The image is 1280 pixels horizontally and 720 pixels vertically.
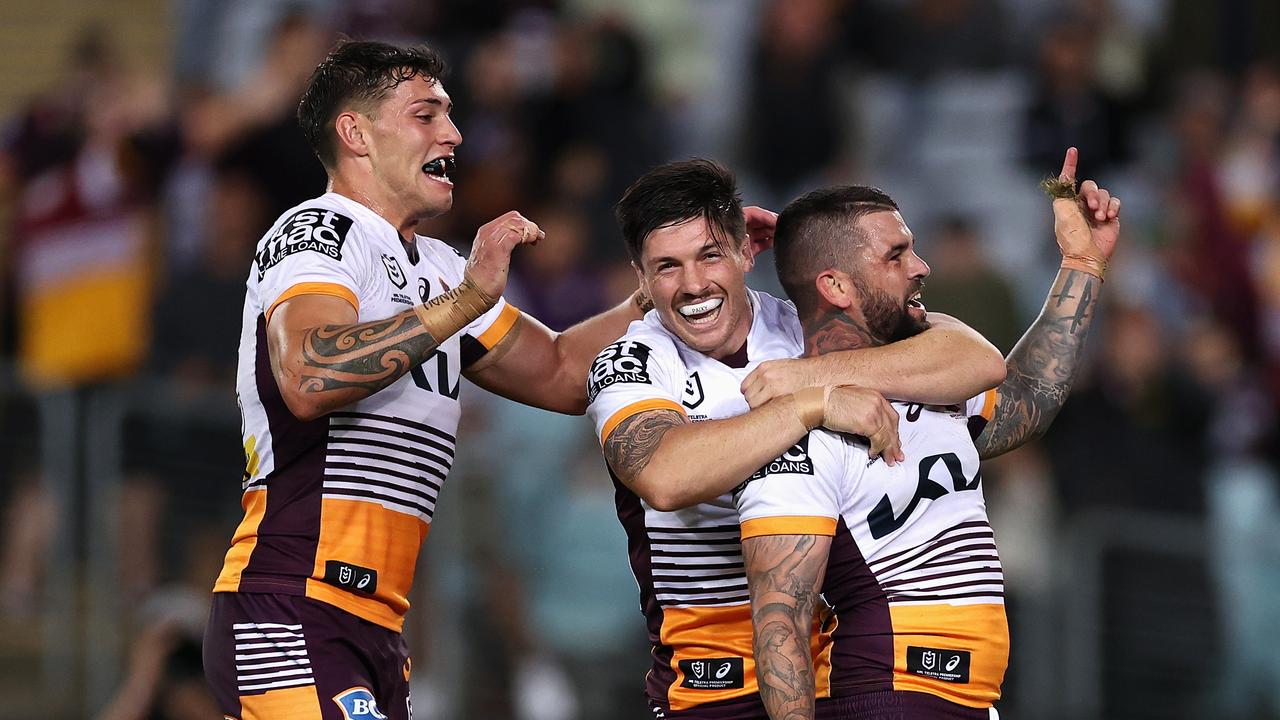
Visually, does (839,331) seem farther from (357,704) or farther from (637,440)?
(357,704)

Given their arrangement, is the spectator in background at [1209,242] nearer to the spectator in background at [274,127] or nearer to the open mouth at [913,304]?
the spectator in background at [274,127]

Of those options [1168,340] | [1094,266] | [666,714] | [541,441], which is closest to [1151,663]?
[1168,340]

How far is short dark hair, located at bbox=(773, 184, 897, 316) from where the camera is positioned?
19.0ft

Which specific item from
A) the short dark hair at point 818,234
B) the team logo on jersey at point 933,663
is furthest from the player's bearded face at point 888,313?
the team logo on jersey at point 933,663

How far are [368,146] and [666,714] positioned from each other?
2093 mm

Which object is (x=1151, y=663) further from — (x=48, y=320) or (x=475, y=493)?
(x=48, y=320)

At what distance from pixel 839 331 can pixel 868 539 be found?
0.70 metres

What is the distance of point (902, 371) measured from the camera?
18.6ft

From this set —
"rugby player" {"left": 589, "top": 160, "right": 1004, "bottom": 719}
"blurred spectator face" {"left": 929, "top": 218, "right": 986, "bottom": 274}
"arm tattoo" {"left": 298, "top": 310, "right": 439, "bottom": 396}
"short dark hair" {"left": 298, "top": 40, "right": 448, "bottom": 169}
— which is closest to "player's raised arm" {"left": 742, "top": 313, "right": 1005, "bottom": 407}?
"rugby player" {"left": 589, "top": 160, "right": 1004, "bottom": 719}

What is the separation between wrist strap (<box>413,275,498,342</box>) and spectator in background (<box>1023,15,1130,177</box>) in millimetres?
8701

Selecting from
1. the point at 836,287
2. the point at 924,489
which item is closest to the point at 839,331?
the point at 836,287

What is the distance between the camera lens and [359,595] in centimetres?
586

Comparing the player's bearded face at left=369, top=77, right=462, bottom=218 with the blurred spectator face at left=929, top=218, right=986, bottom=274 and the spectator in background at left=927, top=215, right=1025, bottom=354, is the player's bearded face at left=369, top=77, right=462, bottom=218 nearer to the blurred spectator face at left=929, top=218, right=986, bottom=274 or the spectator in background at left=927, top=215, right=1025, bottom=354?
the spectator in background at left=927, top=215, right=1025, bottom=354

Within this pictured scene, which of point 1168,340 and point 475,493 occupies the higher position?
point 1168,340
